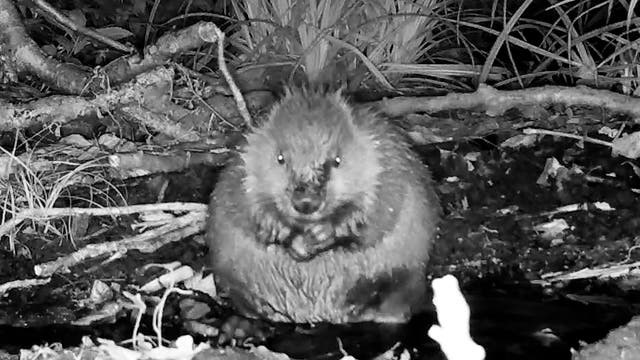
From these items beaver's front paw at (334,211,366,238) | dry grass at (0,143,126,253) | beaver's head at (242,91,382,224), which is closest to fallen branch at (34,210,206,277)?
dry grass at (0,143,126,253)

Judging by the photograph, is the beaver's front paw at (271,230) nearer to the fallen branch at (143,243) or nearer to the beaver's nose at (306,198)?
the beaver's nose at (306,198)

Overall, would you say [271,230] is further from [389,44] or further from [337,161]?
[389,44]

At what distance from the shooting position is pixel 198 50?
336cm

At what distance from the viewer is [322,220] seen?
7.11 feet

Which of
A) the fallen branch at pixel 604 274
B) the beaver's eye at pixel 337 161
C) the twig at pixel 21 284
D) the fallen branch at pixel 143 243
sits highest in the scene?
the beaver's eye at pixel 337 161

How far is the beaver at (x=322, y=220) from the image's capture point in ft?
7.08

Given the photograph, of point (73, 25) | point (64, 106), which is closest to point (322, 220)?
point (64, 106)

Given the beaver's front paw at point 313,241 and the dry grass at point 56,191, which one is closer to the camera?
the beaver's front paw at point 313,241

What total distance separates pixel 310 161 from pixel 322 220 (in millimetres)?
126

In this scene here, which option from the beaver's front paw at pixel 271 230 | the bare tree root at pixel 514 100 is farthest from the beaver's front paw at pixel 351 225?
the bare tree root at pixel 514 100

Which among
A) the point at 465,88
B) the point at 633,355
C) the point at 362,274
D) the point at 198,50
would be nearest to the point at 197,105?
the point at 198,50

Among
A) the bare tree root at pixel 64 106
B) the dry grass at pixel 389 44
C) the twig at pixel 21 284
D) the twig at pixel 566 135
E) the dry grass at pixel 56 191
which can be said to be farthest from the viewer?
the dry grass at pixel 389 44

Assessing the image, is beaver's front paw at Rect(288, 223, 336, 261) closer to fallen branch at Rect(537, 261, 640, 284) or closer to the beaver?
the beaver

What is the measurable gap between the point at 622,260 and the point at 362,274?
2.21 feet
